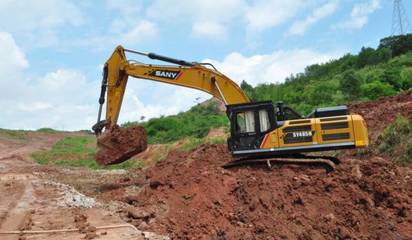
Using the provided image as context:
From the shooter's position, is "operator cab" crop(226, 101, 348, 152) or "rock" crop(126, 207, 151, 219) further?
"operator cab" crop(226, 101, 348, 152)

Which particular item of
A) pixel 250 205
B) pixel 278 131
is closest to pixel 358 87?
pixel 278 131

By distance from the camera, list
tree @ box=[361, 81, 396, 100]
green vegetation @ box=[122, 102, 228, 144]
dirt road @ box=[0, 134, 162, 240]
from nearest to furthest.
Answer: dirt road @ box=[0, 134, 162, 240] < tree @ box=[361, 81, 396, 100] < green vegetation @ box=[122, 102, 228, 144]

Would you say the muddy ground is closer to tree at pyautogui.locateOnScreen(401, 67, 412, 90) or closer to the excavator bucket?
the excavator bucket

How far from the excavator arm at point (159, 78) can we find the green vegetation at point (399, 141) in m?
4.92

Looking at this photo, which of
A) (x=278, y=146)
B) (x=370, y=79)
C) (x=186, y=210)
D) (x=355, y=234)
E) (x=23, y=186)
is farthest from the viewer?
(x=370, y=79)

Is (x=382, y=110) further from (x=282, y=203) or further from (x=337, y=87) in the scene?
(x=337, y=87)

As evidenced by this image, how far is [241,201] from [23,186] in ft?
26.8

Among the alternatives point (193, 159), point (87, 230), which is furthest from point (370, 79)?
point (87, 230)

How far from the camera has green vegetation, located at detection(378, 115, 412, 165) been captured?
14.5 metres

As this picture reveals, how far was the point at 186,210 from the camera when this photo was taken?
34.7ft

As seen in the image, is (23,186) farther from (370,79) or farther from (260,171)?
(370,79)

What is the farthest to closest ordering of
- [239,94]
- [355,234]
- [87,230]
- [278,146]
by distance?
[239,94]
[278,146]
[87,230]
[355,234]

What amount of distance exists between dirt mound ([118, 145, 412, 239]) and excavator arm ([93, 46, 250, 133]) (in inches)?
97.1

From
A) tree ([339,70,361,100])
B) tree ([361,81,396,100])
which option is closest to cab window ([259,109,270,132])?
tree ([361,81,396,100])
